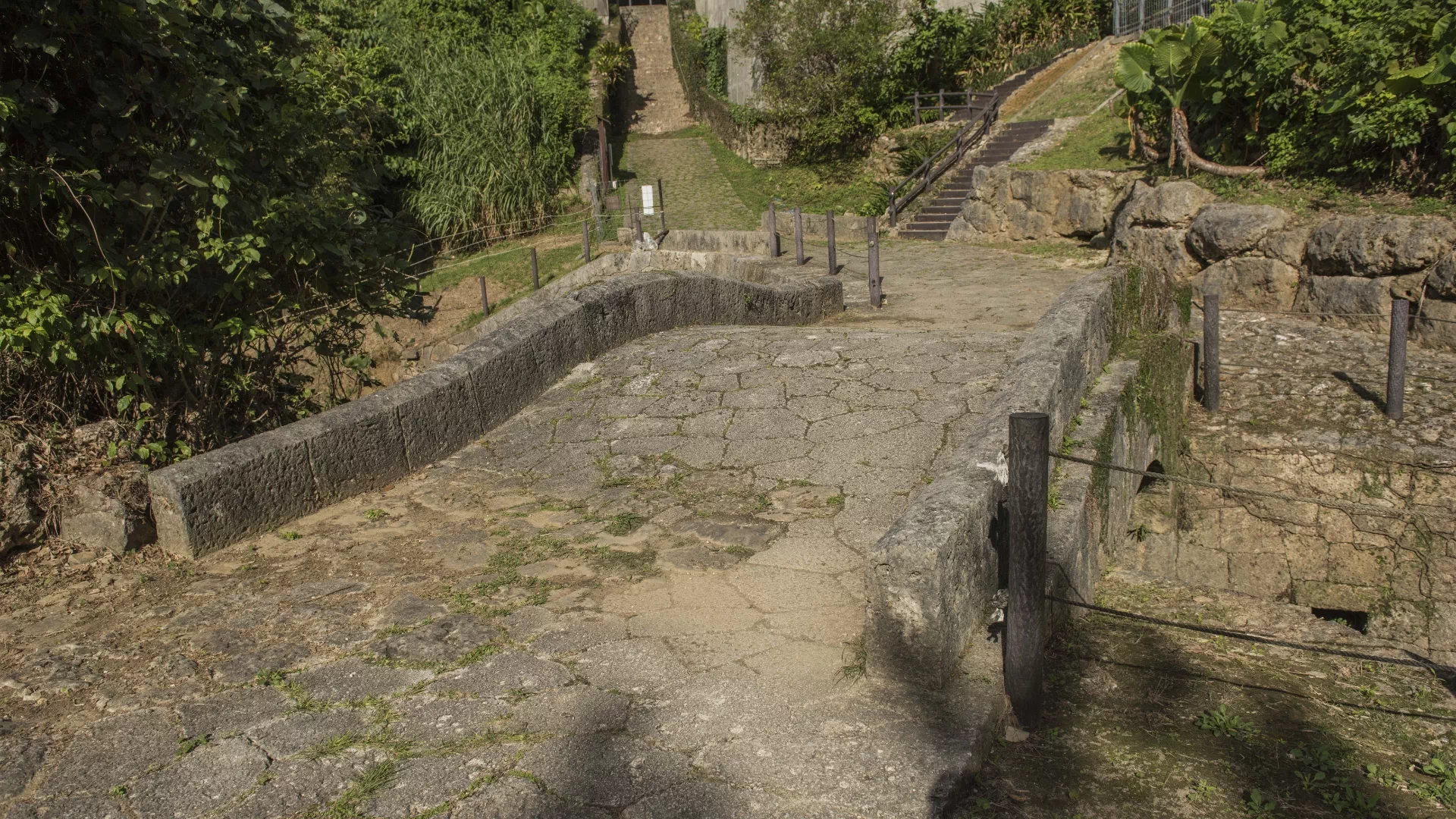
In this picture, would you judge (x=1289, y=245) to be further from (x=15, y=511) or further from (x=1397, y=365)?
(x=15, y=511)

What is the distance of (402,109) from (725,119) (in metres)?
8.94

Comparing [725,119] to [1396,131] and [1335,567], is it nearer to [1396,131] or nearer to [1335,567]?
[1396,131]

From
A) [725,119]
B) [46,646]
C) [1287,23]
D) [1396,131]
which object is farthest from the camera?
[725,119]

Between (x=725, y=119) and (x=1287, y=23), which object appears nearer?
(x=1287, y=23)

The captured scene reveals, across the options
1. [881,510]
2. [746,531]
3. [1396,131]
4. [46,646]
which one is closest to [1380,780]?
[881,510]

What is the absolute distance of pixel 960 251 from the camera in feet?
53.7

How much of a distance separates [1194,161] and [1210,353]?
18.8ft

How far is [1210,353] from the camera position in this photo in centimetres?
917

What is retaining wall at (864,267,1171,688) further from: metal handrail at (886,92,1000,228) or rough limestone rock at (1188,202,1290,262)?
metal handrail at (886,92,1000,228)

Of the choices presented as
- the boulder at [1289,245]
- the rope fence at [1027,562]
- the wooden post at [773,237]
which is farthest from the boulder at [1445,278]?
the wooden post at [773,237]

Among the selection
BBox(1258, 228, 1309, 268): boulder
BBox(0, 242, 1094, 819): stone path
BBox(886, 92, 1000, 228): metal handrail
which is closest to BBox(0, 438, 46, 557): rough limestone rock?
BBox(0, 242, 1094, 819): stone path

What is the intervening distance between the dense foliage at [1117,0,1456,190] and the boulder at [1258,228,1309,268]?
3.49ft

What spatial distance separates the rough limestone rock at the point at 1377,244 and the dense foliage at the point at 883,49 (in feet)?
44.0

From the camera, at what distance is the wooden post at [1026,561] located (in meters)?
3.42
